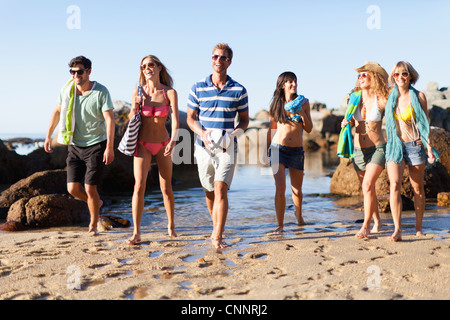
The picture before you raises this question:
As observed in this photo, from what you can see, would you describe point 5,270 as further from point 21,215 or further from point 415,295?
point 415,295

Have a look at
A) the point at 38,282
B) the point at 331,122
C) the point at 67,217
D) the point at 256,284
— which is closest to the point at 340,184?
the point at 67,217

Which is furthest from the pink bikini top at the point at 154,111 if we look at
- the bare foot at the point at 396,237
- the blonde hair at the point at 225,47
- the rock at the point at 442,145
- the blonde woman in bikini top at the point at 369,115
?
the rock at the point at 442,145

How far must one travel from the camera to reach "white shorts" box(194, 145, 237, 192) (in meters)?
5.41

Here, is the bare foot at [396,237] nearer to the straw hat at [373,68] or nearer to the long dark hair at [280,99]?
the straw hat at [373,68]

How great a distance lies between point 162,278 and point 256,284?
847 mm

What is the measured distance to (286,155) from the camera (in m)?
6.45

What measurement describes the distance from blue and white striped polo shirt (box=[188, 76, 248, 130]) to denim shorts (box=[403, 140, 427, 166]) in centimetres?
196

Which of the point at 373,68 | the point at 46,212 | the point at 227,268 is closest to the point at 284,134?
the point at 373,68

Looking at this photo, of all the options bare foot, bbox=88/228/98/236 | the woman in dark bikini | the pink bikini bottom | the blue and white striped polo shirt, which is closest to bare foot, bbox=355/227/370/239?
the woman in dark bikini

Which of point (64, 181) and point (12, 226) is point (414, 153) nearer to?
point (12, 226)

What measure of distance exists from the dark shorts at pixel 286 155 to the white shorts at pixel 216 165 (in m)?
1.04

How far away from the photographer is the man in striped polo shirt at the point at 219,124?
5422 millimetres

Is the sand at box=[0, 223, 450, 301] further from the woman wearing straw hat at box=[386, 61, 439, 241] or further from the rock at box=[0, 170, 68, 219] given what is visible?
the rock at box=[0, 170, 68, 219]

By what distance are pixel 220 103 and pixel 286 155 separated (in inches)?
56.9
